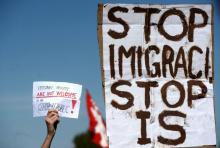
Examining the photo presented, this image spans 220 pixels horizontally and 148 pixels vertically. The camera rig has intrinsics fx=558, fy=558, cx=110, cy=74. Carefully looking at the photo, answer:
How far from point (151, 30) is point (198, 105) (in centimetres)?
100

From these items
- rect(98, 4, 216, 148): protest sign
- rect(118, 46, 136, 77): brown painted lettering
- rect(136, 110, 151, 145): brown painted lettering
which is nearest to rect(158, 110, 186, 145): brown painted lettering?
rect(98, 4, 216, 148): protest sign

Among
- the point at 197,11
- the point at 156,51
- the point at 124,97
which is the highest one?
the point at 197,11

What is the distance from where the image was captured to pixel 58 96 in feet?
18.9

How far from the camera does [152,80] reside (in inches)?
243

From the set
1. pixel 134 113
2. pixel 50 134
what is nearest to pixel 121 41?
pixel 134 113

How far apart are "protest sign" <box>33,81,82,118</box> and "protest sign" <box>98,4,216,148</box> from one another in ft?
1.34

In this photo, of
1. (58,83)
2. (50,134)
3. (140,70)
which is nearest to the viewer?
(50,134)

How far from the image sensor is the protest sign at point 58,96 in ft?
18.7

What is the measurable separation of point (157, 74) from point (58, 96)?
117cm

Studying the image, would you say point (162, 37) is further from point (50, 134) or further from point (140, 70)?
point (50, 134)

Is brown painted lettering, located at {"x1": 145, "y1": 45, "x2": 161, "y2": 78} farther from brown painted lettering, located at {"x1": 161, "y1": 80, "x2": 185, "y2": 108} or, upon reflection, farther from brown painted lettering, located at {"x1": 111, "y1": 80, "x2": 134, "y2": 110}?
brown painted lettering, located at {"x1": 111, "y1": 80, "x2": 134, "y2": 110}

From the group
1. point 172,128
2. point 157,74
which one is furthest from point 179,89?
point 172,128

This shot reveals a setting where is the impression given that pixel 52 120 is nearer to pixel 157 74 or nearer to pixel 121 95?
pixel 121 95

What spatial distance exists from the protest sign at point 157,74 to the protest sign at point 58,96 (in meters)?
0.41
